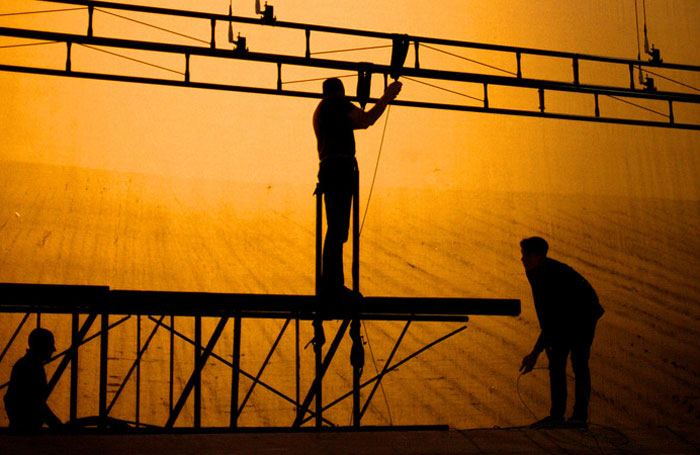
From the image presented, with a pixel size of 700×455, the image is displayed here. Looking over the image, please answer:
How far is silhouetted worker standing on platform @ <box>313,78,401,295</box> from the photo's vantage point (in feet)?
13.2

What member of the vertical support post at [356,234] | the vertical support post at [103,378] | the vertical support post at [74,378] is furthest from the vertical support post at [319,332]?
the vertical support post at [74,378]

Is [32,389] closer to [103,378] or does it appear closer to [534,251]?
[103,378]

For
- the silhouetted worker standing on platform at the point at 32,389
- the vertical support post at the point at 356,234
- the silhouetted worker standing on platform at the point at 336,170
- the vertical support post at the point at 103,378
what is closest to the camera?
the vertical support post at the point at 103,378

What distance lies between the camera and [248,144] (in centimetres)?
952

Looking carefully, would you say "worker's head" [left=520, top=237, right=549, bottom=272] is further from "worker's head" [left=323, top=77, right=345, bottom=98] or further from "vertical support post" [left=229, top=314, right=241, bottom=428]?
"vertical support post" [left=229, top=314, right=241, bottom=428]

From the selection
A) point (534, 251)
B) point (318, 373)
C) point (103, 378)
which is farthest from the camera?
point (318, 373)

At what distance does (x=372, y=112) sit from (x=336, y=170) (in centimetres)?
34

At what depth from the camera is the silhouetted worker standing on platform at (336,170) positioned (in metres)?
4.04

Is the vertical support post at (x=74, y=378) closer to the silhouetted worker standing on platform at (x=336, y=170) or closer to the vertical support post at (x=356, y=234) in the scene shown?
the silhouetted worker standing on platform at (x=336, y=170)

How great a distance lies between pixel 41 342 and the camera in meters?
3.95

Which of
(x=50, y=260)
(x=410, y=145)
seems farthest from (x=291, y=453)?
(x=410, y=145)

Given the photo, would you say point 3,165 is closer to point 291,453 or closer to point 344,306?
point 344,306

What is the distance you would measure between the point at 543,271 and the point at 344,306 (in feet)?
3.45

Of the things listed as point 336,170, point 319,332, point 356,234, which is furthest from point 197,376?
point 336,170
